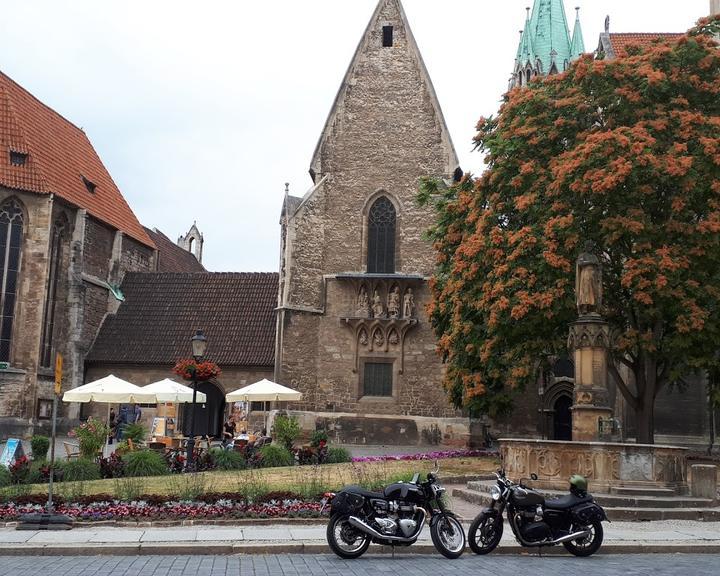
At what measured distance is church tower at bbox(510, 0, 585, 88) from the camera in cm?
6159

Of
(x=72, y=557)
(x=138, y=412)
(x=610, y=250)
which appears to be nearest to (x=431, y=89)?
(x=610, y=250)

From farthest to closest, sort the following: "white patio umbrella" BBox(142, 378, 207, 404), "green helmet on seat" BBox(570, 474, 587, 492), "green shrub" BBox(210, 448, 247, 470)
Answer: "white patio umbrella" BBox(142, 378, 207, 404), "green shrub" BBox(210, 448, 247, 470), "green helmet on seat" BBox(570, 474, 587, 492)

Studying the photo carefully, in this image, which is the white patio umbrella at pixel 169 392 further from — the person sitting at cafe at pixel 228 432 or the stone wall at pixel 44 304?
the stone wall at pixel 44 304

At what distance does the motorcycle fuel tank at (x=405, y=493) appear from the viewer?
11945mm

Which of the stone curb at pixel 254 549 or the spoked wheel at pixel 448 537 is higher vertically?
the spoked wheel at pixel 448 537

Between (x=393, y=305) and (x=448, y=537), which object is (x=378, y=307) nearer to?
(x=393, y=305)

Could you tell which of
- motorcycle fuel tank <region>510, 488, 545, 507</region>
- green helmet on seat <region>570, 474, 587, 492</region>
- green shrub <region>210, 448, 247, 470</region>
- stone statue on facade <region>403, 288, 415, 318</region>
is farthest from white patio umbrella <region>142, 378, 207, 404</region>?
green helmet on seat <region>570, 474, 587, 492</region>

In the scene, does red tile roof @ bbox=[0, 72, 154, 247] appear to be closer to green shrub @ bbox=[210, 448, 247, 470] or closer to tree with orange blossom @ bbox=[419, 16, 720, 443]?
green shrub @ bbox=[210, 448, 247, 470]

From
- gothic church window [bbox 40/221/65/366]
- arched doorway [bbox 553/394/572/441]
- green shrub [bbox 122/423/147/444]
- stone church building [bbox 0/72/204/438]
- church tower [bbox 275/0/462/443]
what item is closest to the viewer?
green shrub [bbox 122/423/147/444]

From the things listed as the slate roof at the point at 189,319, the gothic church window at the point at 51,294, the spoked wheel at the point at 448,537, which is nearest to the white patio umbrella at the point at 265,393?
the slate roof at the point at 189,319

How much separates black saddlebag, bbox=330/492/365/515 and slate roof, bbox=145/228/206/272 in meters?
38.6

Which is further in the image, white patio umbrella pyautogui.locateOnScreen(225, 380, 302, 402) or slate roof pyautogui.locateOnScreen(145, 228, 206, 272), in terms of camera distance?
slate roof pyautogui.locateOnScreen(145, 228, 206, 272)

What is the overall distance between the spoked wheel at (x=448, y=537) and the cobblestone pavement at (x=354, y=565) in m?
0.13

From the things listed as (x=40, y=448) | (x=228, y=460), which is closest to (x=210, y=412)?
(x=40, y=448)
